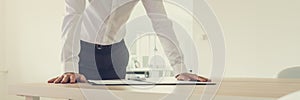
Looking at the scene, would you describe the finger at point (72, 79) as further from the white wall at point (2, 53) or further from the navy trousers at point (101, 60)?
the white wall at point (2, 53)

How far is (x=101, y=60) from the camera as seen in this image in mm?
1600

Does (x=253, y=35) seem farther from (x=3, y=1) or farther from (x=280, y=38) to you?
(x=3, y=1)

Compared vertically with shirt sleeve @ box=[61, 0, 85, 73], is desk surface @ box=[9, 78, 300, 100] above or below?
below

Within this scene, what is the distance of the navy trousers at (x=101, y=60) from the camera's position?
153 centimetres

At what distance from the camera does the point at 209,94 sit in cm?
72

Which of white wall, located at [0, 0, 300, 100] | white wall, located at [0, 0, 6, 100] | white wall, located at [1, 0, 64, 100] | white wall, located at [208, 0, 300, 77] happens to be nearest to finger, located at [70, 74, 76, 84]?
white wall, located at [0, 0, 300, 100]

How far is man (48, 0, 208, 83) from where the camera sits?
126cm

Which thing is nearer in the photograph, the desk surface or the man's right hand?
the desk surface

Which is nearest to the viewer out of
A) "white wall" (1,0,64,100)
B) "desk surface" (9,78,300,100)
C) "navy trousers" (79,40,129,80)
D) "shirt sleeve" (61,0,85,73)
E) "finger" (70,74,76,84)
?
"desk surface" (9,78,300,100)

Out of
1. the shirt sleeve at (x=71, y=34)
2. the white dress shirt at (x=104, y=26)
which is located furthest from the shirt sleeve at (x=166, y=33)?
the shirt sleeve at (x=71, y=34)

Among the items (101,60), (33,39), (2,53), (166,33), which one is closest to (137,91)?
(166,33)

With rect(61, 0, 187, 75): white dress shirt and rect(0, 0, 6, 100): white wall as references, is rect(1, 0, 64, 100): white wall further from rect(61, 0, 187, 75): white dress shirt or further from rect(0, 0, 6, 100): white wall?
rect(61, 0, 187, 75): white dress shirt

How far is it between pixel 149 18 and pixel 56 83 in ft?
1.57

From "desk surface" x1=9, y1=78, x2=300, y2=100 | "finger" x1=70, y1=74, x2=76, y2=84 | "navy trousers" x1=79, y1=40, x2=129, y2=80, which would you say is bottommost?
"desk surface" x1=9, y1=78, x2=300, y2=100
